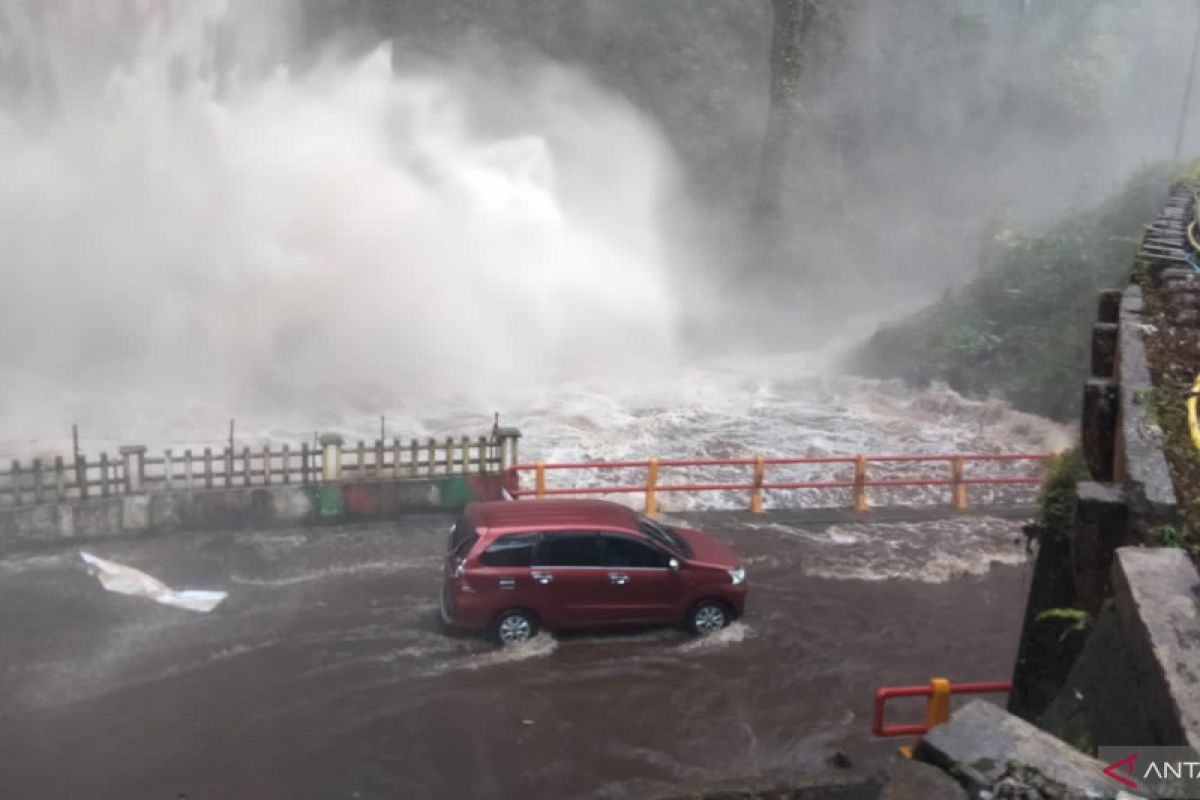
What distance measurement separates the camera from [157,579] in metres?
12.1

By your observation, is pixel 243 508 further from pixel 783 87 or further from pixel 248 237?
pixel 783 87

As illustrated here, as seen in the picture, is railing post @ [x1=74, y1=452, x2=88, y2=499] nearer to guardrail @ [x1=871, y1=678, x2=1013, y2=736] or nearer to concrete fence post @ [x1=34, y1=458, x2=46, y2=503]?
concrete fence post @ [x1=34, y1=458, x2=46, y2=503]

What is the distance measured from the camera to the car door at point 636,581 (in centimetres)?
1111

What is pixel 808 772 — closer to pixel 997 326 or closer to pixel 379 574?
pixel 379 574

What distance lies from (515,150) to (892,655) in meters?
23.4

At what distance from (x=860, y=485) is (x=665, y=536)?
463 centimetres

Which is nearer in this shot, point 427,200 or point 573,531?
point 573,531

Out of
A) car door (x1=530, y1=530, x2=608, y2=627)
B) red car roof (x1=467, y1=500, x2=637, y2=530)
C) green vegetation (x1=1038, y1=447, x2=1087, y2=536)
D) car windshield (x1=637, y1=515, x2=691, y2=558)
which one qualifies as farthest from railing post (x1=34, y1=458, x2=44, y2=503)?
green vegetation (x1=1038, y1=447, x2=1087, y2=536)

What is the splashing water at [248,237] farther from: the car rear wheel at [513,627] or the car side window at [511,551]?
the car rear wheel at [513,627]

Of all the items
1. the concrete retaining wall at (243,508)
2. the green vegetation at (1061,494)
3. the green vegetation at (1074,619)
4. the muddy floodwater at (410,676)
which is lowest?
the muddy floodwater at (410,676)

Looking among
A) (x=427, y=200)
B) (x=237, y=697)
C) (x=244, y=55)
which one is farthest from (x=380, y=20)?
(x=237, y=697)

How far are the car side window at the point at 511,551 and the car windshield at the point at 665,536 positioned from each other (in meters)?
1.24

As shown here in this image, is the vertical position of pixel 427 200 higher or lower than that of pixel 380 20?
lower

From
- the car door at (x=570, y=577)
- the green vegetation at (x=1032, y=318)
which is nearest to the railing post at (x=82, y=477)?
the car door at (x=570, y=577)
